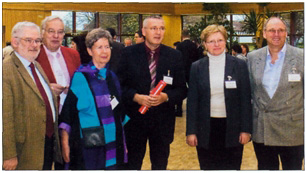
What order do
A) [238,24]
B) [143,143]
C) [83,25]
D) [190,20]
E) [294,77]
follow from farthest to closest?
[190,20] < [238,24] < [83,25] < [143,143] < [294,77]

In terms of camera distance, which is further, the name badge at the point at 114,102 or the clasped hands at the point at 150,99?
the clasped hands at the point at 150,99

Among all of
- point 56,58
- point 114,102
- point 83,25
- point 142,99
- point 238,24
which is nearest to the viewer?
point 114,102

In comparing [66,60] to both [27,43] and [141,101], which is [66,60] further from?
[141,101]

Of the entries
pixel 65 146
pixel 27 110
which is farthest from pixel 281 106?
pixel 27 110

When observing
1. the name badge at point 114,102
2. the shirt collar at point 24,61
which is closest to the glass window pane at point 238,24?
the name badge at point 114,102

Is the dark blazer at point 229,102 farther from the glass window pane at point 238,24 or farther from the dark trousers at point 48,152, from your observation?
the glass window pane at point 238,24

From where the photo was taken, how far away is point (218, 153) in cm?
262

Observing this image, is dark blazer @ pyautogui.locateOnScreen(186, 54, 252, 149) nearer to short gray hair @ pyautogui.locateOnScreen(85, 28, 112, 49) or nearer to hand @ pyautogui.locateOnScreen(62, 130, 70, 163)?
short gray hair @ pyautogui.locateOnScreen(85, 28, 112, 49)

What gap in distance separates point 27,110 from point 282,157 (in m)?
1.90

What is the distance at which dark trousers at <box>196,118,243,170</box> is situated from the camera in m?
2.59

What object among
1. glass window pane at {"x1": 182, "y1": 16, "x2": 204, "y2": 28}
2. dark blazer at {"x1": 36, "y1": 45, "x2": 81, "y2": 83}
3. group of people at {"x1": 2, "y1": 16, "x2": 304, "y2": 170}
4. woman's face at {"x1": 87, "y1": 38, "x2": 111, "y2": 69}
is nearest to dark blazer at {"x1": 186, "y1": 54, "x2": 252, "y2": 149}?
group of people at {"x1": 2, "y1": 16, "x2": 304, "y2": 170}

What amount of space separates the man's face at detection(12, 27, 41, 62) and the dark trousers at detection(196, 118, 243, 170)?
54.3 inches

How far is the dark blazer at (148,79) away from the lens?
9.20 feet

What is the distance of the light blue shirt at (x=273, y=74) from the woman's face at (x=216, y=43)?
0.38 m
